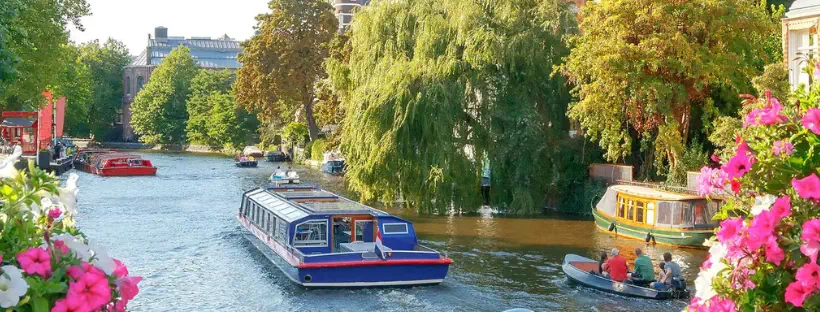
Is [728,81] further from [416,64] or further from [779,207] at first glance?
[779,207]

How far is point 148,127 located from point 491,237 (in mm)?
95323

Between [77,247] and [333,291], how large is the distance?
65.0 ft

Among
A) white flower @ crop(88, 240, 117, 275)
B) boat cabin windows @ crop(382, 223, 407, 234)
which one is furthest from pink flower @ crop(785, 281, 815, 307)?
boat cabin windows @ crop(382, 223, 407, 234)

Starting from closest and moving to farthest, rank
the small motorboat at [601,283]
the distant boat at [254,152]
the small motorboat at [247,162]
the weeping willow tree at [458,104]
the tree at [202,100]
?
the small motorboat at [601,283] < the weeping willow tree at [458,104] < the small motorboat at [247,162] < the distant boat at [254,152] < the tree at [202,100]

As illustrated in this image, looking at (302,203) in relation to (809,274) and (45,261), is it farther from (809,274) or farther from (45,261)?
(809,274)

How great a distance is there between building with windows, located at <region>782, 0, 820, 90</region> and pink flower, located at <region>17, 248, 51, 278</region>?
32076 mm

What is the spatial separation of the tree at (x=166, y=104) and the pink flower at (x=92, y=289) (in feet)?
386

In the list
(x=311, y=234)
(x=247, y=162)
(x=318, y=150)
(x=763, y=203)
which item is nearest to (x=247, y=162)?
(x=247, y=162)

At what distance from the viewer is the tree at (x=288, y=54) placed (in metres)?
79.8

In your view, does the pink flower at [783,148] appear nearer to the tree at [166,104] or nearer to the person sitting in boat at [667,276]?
the person sitting in boat at [667,276]

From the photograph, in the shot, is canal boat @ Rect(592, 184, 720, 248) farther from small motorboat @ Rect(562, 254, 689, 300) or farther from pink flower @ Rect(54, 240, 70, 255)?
pink flower @ Rect(54, 240, 70, 255)

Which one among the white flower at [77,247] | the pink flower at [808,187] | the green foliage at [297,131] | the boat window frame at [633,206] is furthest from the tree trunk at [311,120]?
the pink flower at [808,187]

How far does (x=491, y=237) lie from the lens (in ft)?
115

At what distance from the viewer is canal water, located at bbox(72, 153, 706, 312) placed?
24469 mm
